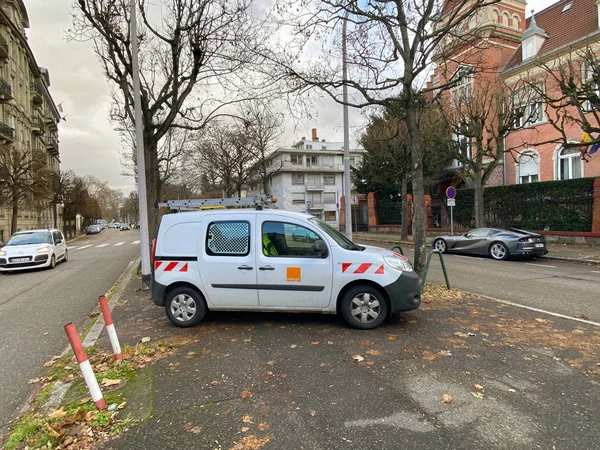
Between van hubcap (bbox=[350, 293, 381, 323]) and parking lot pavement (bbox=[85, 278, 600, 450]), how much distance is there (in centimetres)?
21

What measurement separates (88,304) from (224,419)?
20.1 feet

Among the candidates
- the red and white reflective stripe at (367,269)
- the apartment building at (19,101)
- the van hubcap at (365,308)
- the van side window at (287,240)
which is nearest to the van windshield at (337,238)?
the van side window at (287,240)

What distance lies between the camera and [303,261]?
5.14 meters

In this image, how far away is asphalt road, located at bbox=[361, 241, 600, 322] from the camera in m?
6.79

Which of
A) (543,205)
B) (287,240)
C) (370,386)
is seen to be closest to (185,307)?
(287,240)

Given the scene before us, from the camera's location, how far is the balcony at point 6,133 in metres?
29.4

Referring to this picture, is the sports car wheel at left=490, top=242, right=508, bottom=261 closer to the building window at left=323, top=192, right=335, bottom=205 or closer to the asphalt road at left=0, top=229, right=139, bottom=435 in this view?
the asphalt road at left=0, top=229, right=139, bottom=435

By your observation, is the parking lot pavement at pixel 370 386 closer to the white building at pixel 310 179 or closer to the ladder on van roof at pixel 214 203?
the ladder on van roof at pixel 214 203

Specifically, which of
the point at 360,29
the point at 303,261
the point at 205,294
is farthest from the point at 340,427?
the point at 360,29

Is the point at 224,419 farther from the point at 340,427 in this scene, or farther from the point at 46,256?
the point at 46,256

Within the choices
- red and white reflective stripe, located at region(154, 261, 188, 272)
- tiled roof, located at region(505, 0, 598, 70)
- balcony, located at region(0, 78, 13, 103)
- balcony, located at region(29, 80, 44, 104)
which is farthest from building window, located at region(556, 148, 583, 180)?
balcony, located at region(29, 80, 44, 104)

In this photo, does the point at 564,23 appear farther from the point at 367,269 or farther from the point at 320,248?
the point at 320,248

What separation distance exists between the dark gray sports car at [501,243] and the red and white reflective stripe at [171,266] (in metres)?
10.3

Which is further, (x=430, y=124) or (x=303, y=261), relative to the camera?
(x=430, y=124)
